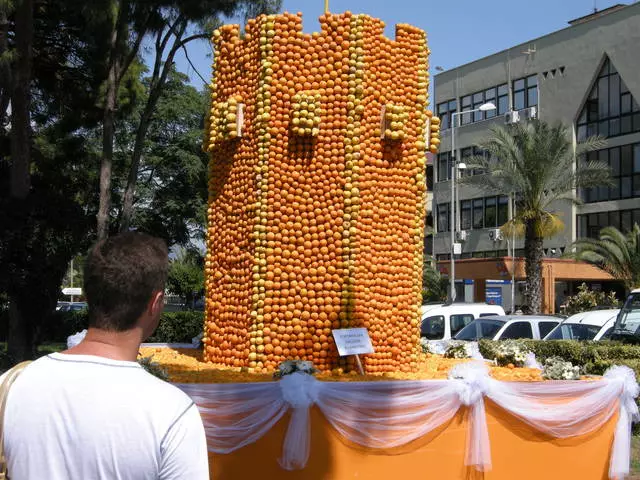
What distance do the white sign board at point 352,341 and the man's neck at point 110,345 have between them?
5.96 m

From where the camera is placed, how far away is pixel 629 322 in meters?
14.5

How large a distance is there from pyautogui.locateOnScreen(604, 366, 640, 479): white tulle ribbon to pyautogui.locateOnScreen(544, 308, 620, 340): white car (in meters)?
7.28

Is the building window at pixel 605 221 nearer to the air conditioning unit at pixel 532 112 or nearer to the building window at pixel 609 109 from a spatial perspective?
the building window at pixel 609 109

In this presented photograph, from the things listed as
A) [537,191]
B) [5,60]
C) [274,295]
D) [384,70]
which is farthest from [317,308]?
[537,191]

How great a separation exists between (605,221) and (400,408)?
107 feet

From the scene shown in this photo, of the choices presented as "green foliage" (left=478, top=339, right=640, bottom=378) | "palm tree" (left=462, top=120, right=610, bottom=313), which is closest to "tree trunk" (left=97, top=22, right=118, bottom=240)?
"green foliage" (left=478, top=339, right=640, bottom=378)

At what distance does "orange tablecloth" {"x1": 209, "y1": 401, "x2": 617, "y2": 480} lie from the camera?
21.9 feet

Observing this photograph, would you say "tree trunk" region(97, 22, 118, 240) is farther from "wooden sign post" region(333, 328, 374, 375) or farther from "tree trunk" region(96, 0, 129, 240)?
"wooden sign post" region(333, 328, 374, 375)

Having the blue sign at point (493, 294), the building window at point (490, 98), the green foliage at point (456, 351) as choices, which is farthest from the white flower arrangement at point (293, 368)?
the building window at point (490, 98)

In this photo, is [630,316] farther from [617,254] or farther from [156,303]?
[617,254]

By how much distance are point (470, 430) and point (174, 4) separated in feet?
48.8

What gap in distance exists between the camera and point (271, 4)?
20.5 meters

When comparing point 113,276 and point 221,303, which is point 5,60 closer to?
point 221,303

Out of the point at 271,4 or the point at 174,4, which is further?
the point at 271,4
